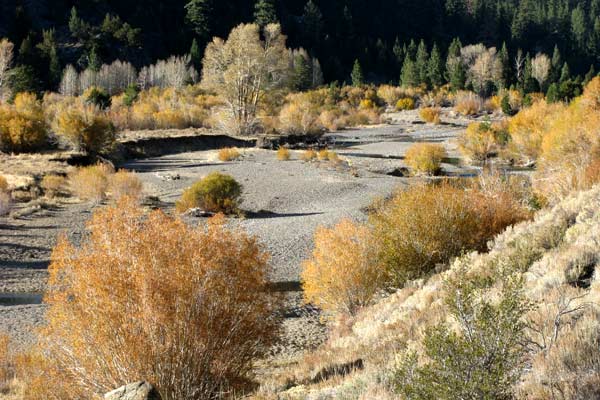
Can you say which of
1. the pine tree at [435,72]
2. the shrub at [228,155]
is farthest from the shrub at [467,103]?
the shrub at [228,155]

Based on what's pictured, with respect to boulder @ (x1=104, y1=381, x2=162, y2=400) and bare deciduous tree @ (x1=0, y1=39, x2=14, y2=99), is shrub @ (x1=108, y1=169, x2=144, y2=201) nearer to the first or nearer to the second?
boulder @ (x1=104, y1=381, x2=162, y2=400)

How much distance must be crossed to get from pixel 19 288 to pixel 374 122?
168 feet

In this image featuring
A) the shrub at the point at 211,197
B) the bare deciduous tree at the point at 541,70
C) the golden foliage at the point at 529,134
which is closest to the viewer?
the shrub at the point at 211,197

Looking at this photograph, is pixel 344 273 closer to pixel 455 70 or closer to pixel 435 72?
pixel 455 70

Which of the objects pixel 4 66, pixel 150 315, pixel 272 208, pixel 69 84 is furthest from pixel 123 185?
pixel 69 84

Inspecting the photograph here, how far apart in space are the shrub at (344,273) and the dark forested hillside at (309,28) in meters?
43.8

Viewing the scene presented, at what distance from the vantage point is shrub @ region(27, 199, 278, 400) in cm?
596

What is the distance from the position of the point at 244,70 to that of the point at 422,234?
1293 inches

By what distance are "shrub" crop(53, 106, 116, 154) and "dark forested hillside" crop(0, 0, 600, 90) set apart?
20.7 metres

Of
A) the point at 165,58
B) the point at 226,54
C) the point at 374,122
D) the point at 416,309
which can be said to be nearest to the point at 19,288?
the point at 416,309

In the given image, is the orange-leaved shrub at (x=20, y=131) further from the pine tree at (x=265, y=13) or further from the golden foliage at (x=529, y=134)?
the pine tree at (x=265, y=13)

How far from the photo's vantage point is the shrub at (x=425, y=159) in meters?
28.4

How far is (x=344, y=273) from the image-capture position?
10.9 m

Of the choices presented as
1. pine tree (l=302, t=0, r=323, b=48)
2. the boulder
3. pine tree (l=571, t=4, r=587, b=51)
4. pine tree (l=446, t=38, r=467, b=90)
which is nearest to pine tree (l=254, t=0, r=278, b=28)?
pine tree (l=302, t=0, r=323, b=48)
